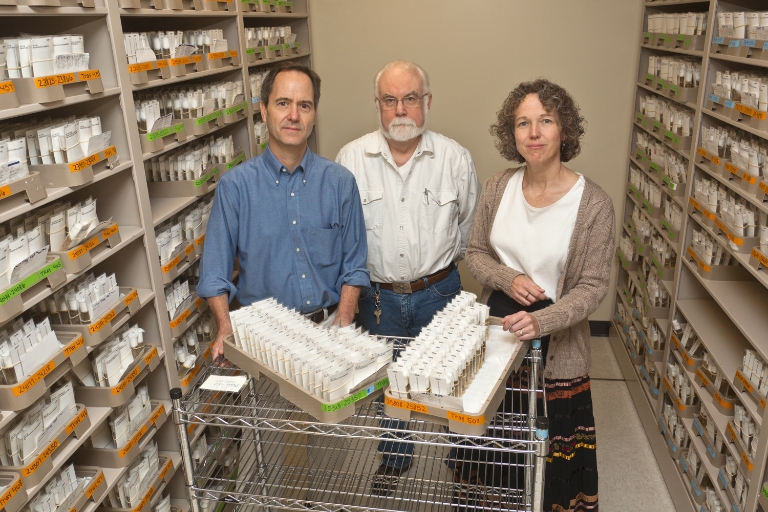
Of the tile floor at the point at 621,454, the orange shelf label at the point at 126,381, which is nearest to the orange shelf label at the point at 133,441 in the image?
the orange shelf label at the point at 126,381

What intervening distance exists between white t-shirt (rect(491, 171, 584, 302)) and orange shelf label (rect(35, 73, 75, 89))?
60.6 inches

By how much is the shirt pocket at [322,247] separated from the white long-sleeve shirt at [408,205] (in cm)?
41

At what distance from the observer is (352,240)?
2730 mm

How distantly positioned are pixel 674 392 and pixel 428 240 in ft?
5.05

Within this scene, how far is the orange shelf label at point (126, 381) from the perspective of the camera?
7.75 ft

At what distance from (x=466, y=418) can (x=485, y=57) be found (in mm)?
3505

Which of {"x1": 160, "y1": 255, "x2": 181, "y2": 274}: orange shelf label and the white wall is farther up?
the white wall

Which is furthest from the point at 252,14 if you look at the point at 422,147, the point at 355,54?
the point at 422,147

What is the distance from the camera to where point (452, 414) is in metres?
1.66

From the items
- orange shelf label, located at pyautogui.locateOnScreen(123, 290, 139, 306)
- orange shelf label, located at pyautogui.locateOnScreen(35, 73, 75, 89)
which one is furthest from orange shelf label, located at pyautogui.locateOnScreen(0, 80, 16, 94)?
orange shelf label, located at pyautogui.locateOnScreen(123, 290, 139, 306)

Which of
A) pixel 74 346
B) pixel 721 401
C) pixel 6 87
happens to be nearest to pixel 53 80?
pixel 6 87

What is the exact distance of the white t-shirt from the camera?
7.59 feet

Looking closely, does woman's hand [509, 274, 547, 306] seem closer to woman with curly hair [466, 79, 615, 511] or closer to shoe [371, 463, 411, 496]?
woman with curly hair [466, 79, 615, 511]

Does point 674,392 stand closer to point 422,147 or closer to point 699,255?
point 699,255
